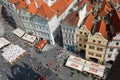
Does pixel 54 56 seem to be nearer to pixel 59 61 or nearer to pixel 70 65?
pixel 59 61

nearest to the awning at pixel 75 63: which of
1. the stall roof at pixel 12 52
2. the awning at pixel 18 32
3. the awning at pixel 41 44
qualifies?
the awning at pixel 41 44

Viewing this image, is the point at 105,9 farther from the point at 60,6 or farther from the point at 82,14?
the point at 60,6

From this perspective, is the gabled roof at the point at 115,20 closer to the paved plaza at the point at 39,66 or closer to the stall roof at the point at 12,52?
the paved plaza at the point at 39,66

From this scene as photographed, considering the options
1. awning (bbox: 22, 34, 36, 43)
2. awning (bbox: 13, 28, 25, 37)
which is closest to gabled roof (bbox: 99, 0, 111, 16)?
awning (bbox: 22, 34, 36, 43)

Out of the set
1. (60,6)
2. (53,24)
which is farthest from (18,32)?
(60,6)

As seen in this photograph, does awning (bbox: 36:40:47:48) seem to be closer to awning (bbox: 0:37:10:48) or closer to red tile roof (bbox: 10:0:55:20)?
red tile roof (bbox: 10:0:55:20)

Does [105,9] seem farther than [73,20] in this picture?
Yes
